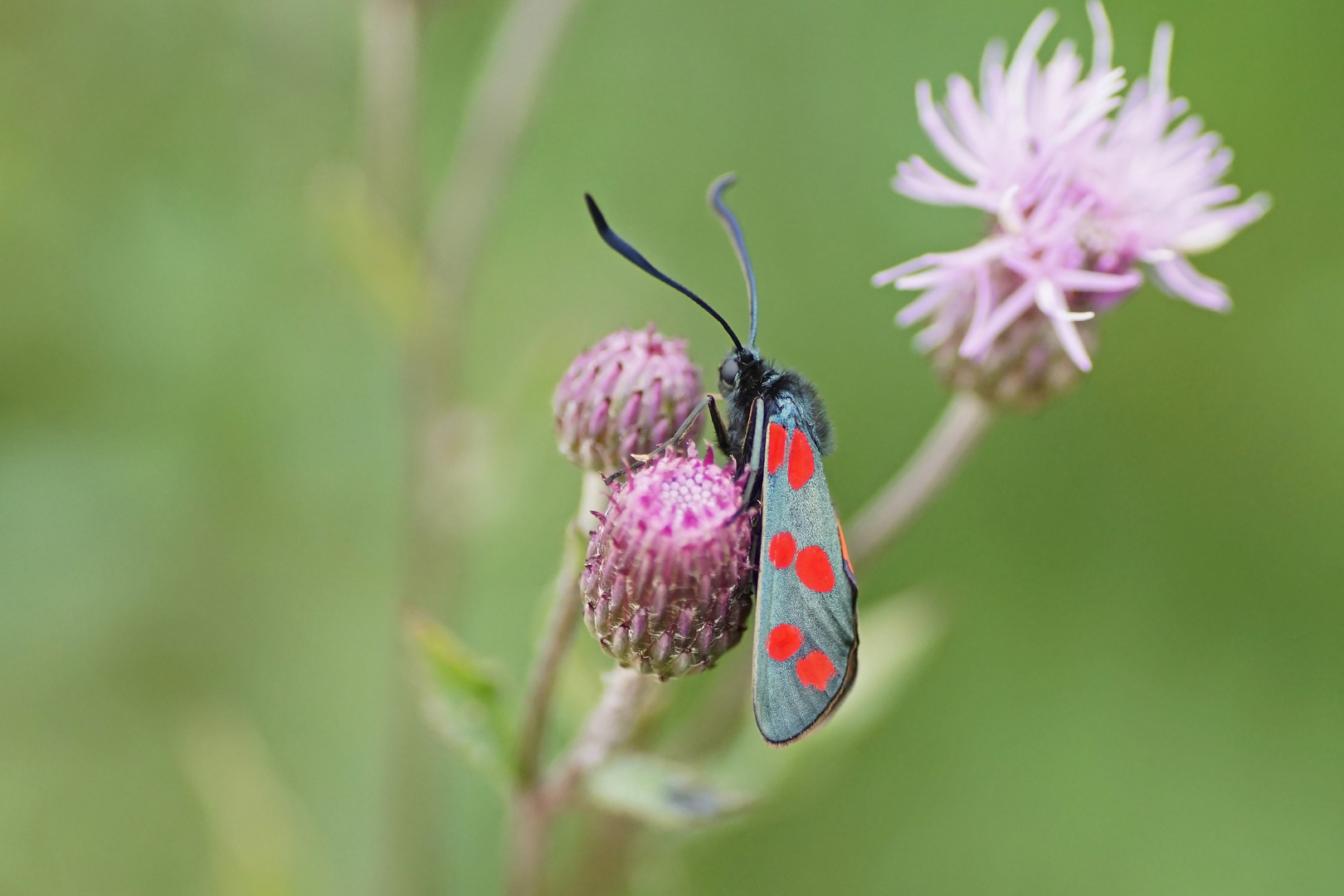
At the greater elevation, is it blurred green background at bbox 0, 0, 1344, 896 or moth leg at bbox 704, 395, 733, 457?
Result: moth leg at bbox 704, 395, 733, 457

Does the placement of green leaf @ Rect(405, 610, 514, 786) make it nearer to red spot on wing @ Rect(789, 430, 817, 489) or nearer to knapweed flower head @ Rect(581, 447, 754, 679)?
knapweed flower head @ Rect(581, 447, 754, 679)

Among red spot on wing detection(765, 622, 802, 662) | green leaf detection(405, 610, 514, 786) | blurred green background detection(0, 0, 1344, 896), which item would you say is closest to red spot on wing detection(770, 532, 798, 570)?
red spot on wing detection(765, 622, 802, 662)

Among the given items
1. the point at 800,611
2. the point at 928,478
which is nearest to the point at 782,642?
the point at 800,611

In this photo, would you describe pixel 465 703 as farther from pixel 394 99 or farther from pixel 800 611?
pixel 394 99

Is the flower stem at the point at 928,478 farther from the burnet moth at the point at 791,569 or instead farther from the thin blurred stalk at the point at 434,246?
the thin blurred stalk at the point at 434,246

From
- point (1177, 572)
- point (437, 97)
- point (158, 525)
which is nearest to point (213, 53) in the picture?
point (437, 97)

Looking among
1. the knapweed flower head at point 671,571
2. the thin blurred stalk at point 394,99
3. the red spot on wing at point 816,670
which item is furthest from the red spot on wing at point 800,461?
the thin blurred stalk at point 394,99

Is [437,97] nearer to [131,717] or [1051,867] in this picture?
[131,717]

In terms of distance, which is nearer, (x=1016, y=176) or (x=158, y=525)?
(x=1016, y=176)
